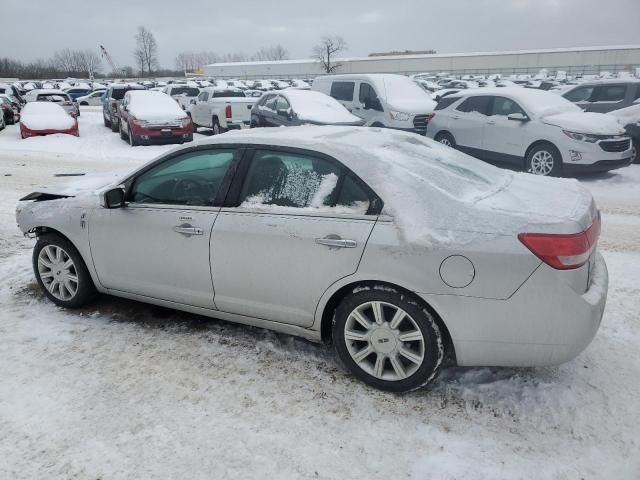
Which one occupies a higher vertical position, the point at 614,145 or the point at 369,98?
the point at 369,98

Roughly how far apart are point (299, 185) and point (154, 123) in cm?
1271

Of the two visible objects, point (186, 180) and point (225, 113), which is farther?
point (225, 113)

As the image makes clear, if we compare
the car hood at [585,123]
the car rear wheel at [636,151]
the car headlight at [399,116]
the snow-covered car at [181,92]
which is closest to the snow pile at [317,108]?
the car headlight at [399,116]

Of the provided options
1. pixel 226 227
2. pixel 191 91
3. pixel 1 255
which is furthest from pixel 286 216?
pixel 191 91

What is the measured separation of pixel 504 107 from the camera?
10609 mm

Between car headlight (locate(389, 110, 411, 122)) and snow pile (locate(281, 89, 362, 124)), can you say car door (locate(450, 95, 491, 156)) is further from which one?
snow pile (locate(281, 89, 362, 124))

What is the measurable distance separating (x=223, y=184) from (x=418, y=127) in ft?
32.1

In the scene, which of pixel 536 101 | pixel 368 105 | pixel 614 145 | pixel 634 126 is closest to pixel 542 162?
pixel 614 145

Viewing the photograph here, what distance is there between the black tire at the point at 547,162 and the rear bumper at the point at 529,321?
7.42 metres

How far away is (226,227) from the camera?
344 cm

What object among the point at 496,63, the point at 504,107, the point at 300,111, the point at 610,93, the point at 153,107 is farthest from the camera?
the point at 496,63

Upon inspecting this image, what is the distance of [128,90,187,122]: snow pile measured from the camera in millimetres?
14953

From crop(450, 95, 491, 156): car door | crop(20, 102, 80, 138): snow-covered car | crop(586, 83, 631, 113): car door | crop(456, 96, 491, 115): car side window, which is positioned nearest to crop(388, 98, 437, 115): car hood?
crop(450, 95, 491, 156): car door

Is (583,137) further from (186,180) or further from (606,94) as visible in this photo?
(186,180)
